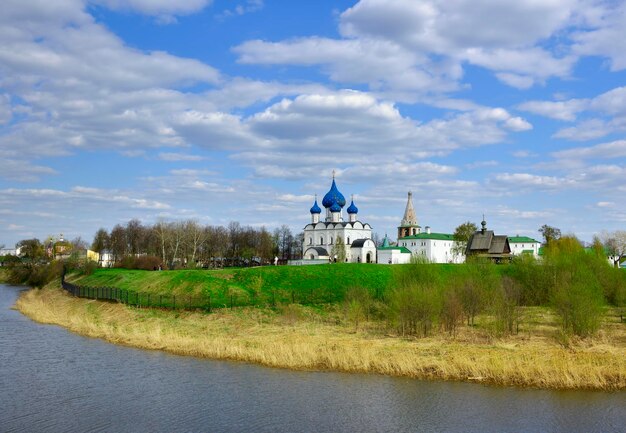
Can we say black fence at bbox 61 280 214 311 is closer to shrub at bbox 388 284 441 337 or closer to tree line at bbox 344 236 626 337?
tree line at bbox 344 236 626 337

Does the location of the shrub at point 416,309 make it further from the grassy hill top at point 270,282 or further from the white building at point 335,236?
the white building at point 335,236

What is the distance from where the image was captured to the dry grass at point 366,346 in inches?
893

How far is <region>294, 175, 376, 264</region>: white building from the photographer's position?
312 ft

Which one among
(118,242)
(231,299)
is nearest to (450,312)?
(231,299)

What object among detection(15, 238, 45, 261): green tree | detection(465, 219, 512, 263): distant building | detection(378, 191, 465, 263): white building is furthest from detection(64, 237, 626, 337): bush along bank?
detection(15, 238, 45, 261): green tree

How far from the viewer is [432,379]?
23219 mm

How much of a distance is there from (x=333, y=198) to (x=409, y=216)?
20109mm

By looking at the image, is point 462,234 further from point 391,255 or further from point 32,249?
point 32,249

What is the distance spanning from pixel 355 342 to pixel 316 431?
13.0m

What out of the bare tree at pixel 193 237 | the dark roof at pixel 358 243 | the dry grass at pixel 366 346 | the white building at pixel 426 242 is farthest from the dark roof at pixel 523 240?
the dry grass at pixel 366 346

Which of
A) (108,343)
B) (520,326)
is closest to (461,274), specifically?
(520,326)

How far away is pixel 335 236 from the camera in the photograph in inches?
3844

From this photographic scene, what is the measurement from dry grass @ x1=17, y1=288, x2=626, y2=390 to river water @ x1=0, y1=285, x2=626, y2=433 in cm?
98

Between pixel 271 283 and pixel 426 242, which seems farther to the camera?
pixel 426 242
